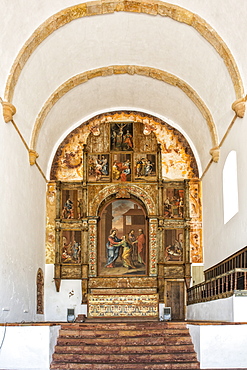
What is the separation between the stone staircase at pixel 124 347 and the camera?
1268 cm

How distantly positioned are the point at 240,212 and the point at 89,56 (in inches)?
296

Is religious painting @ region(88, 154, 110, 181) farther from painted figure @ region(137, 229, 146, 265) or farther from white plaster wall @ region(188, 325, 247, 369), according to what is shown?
white plaster wall @ region(188, 325, 247, 369)

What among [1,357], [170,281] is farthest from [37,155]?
[1,357]

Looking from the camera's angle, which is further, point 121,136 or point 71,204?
point 121,136

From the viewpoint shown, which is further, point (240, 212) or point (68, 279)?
point (68, 279)

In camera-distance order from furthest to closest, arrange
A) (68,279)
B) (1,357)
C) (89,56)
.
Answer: (68,279) → (89,56) → (1,357)

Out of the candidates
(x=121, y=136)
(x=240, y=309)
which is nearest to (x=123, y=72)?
(x=121, y=136)

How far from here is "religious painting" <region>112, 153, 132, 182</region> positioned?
22891 millimetres

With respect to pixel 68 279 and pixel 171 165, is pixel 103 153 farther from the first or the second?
pixel 68 279

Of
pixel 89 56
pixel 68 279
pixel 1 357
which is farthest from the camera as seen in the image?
pixel 68 279

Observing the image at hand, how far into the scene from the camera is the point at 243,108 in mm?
15320

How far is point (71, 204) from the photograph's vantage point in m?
22.8

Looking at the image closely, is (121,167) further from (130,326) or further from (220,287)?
(130,326)

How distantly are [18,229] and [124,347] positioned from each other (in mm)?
5722
